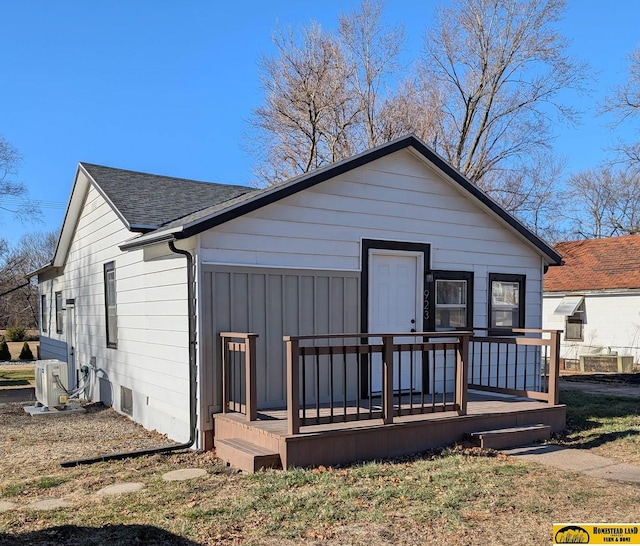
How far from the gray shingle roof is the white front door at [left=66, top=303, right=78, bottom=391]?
351 cm

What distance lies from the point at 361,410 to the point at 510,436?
1725 millimetres

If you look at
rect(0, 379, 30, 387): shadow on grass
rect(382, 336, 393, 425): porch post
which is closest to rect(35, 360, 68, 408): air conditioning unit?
rect(0, 379, 30, 387): shadow on grass

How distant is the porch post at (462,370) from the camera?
253 inches

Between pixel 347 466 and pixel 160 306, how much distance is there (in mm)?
3174

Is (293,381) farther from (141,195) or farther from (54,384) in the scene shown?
(54,384)

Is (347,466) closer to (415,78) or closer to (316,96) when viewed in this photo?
(316,96)

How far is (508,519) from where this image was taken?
422 centimetres

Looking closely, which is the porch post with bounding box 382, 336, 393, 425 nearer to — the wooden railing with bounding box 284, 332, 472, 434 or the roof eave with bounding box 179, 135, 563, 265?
the wooden railing with bounding box 284, 332, 472, 434

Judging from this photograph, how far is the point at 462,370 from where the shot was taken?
6.45 metres

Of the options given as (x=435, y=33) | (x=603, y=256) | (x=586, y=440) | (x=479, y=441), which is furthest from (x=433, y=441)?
(x=435, y=33)

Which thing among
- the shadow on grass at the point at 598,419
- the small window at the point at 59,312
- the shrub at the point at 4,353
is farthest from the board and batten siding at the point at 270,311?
the shrub at the point at 4,353

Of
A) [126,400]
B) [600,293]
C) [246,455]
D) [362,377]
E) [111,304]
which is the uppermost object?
[111,304]

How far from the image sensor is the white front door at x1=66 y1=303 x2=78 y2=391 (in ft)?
39.0

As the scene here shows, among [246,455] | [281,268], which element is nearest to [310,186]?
[281,268]
